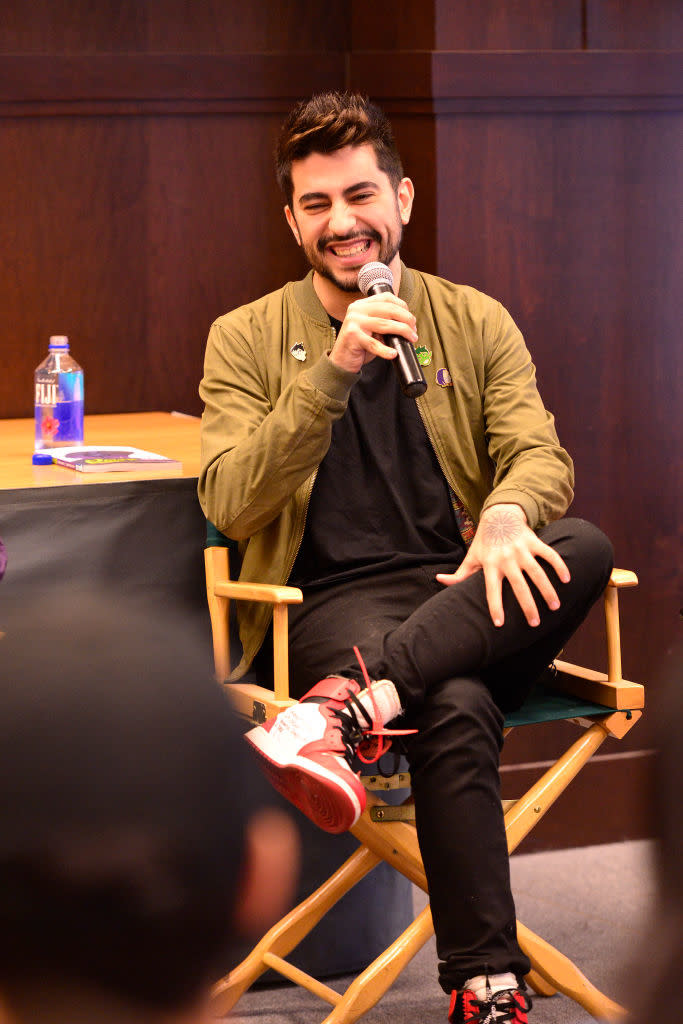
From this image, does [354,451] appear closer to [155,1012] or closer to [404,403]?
[404,403]

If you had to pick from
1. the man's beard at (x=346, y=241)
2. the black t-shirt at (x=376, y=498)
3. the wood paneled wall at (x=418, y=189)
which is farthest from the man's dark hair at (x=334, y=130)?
the wood paneled wall at (x=418, y=189)

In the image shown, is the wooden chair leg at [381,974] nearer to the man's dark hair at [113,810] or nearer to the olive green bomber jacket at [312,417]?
the olive green bomber jacket at [312,417]

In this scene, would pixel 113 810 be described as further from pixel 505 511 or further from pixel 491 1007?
pixel 505 511

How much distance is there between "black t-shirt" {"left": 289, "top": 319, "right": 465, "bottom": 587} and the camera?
2.35 metres

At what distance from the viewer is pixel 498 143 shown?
118 inches

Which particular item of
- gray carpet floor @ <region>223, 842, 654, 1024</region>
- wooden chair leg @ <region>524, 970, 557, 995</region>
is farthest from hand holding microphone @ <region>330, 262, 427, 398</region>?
wooden chair leg @ <region>524, 970, 557, 995</region>

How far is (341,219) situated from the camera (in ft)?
7.90

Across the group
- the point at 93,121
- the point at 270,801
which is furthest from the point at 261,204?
the point at 270,801

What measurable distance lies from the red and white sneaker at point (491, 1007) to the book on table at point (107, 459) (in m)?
1.05

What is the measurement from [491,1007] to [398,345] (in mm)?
960

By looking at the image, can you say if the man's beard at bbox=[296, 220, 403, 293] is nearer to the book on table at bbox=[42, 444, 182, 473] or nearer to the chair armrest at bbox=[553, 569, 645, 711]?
the book on table at bbox=[42, 444, 182, 473]

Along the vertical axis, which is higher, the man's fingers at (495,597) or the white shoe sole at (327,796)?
the man's fingers at (495,597)

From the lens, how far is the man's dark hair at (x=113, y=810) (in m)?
0.46

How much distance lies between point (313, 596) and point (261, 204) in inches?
50.5
